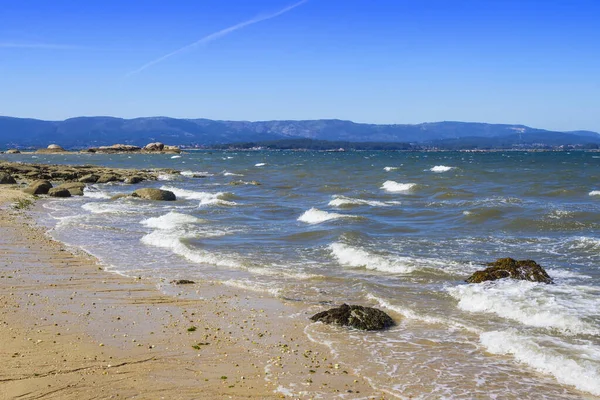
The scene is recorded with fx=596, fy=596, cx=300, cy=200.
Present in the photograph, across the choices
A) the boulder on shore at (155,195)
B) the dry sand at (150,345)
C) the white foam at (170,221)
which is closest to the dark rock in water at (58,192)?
the boulder on shore at (155,195)

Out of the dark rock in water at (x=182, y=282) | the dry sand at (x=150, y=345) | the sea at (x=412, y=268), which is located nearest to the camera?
the dry sand at (x=150, y=345)

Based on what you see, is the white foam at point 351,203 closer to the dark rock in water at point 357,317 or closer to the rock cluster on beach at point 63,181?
the rock cluster on beach at point 63,181

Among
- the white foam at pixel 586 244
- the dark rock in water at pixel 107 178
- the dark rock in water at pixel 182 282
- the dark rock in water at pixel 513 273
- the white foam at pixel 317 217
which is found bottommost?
the dark rock in water at pixel 107 178

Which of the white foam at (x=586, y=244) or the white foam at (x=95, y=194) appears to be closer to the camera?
the white foam at (x=586, y=244)

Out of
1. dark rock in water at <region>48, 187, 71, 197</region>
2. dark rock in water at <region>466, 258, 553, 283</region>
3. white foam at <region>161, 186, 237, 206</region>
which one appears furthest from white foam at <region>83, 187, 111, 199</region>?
dark rock in water at <region>466, 258, 553, 283</region>

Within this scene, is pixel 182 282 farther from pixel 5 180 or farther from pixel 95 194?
pixel 5 180

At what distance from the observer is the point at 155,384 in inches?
289

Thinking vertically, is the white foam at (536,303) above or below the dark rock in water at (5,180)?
above

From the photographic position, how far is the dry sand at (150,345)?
7.26 m

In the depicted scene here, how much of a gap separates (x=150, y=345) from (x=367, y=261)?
7834 millimetres

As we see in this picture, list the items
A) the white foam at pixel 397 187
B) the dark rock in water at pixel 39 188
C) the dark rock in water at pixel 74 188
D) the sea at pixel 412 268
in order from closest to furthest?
the sea at pixel 412 268 < the dark rock in water at pixel 39 188 < the dark rock in water at pixel 74 188 < the white foam at pixel 397 187

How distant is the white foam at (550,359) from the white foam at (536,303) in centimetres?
91

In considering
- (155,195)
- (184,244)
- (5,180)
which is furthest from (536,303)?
(5,180)

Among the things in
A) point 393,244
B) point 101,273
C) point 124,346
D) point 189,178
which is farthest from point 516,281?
point 189,178
